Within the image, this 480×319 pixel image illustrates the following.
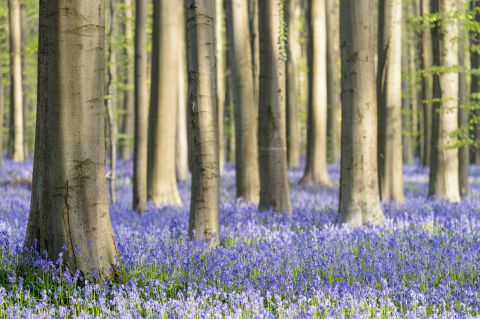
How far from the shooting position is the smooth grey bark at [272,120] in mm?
10484

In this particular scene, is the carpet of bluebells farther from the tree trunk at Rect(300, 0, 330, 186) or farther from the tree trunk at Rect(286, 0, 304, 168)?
the tree trunk at Rect(286, 0, 304, 168)

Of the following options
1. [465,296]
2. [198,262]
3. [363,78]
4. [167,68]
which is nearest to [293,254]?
[198,262]

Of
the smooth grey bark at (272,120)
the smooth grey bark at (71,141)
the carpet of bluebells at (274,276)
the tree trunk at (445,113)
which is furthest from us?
the tree trunk at (445,113)

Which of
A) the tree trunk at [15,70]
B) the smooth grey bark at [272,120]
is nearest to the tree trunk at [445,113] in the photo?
the smooth grey bark at [272,120]

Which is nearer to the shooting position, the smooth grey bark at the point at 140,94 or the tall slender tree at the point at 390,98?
the smooth grey bark at the point at 140,94

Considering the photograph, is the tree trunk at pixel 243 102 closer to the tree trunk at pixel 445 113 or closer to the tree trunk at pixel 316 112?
the tree trunk at pixel 445 113

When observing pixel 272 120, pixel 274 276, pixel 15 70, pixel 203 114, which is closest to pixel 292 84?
pixel 15 70

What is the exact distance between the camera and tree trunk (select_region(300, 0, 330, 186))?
1820cm

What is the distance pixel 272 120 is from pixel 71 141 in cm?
528

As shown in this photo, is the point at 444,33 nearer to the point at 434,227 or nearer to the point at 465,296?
the point at 434,227

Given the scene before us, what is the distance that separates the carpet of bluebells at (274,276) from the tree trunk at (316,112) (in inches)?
354

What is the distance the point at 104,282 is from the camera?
5547 millimetres

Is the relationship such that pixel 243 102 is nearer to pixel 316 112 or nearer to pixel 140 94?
pixel 140 94

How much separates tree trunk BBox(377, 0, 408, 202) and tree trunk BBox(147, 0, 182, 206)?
13.9 feet
